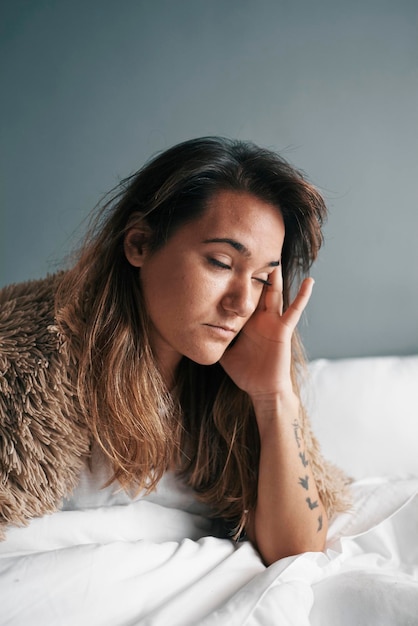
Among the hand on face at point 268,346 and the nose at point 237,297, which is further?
the hand on face at point 268,346

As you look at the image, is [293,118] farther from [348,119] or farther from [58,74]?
[58,74]

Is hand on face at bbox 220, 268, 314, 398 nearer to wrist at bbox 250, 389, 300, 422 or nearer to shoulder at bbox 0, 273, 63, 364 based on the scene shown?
wrist at bbox 250, 389, 300, 422

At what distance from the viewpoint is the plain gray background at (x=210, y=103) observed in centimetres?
154

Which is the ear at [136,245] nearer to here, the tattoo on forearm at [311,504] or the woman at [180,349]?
the woman at [180,349]

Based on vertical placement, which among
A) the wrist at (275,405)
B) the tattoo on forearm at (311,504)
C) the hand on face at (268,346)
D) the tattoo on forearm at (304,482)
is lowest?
the tattoo on forearm at (311,504)

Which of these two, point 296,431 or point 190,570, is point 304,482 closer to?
point 296,431

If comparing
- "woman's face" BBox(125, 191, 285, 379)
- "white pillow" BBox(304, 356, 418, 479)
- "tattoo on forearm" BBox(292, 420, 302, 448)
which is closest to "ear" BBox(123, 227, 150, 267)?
"woman's face" BBox(125, 191, 285, 379)

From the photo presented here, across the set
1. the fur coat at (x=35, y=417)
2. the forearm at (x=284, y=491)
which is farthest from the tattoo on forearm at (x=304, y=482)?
the fur coat at (x=35, y=417)

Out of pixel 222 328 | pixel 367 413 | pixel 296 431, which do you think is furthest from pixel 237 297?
pixel 367 413

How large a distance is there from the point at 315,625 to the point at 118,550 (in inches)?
12.1

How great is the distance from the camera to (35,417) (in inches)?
37.4

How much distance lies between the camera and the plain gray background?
154cm

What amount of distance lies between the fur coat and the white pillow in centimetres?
64

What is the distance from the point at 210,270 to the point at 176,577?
471 mm
